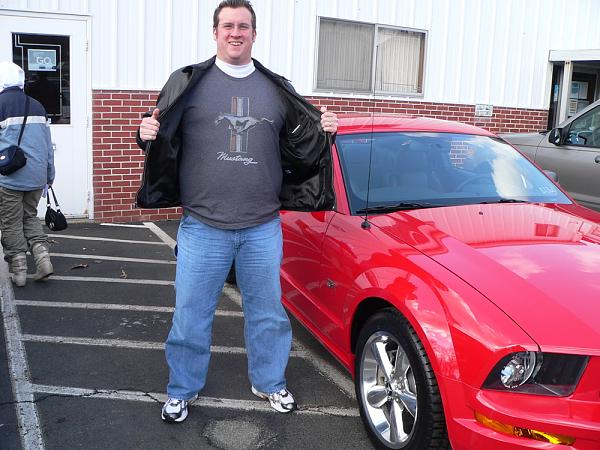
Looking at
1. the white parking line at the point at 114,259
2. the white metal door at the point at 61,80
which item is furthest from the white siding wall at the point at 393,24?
the white parking line at the point at 114,259

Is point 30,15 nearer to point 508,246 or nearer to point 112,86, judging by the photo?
point 112,86

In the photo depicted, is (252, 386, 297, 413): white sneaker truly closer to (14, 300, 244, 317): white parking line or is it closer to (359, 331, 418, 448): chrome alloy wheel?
(359, 331, 418, 448): chrome alloy wheel

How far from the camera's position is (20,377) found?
12.6 ft

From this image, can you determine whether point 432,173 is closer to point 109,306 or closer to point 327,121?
point 327,121

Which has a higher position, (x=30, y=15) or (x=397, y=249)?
(x=30, y=15)

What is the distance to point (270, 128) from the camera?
3.19m

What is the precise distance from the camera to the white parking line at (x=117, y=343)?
4.36m

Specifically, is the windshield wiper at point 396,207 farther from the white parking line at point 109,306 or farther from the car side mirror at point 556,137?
the car side mirror at point 556,137

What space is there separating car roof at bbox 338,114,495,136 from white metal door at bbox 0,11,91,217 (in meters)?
4.33

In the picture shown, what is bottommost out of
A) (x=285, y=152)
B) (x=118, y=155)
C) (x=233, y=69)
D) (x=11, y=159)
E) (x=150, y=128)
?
(x=118, y=155)

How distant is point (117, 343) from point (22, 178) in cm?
187

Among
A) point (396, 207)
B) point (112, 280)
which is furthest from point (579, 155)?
point (112, 280)

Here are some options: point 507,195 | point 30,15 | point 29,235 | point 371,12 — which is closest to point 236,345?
point 507,195

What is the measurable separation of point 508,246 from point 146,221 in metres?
6.13
